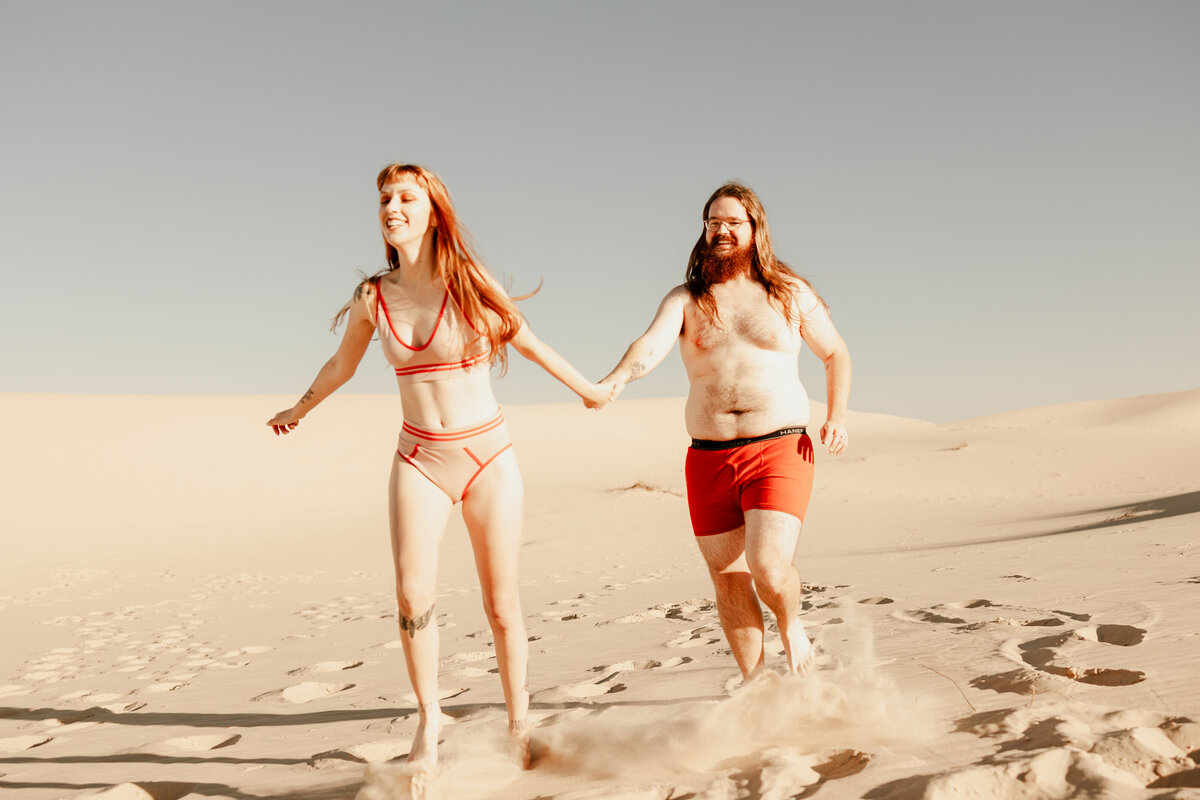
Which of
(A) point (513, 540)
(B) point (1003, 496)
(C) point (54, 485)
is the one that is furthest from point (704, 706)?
(C) point (54, 485)

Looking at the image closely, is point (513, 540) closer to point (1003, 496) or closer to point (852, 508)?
point (852, 508)

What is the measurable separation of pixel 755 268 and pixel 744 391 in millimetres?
602

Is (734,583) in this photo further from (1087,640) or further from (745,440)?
(1087,640)

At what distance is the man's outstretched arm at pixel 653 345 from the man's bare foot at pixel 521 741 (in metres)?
1.46

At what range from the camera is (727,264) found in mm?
3875

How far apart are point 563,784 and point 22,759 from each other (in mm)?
3005

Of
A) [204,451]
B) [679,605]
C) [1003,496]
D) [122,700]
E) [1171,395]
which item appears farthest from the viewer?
[1171,395]

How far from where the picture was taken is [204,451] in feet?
83.4

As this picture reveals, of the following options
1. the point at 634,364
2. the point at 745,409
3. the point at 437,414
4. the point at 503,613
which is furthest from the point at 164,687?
the point at 745,409

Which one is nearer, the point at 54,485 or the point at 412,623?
the point at 412,623

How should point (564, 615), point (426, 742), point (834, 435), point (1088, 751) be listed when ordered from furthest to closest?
point (564, 615) → point (834, 435) → point (426, 742) → point (1088, 751)

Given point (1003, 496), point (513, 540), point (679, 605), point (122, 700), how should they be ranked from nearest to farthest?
1. point (513, 540)
2. point (122, 700)
3. point (679, 605)
4. point (1003, 496)

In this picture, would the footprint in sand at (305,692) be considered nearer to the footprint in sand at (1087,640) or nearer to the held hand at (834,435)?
the held hand at (834,435)

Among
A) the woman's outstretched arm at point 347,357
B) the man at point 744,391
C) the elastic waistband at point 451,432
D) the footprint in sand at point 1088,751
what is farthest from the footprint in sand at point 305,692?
the footprint in sand at point 1088,751
